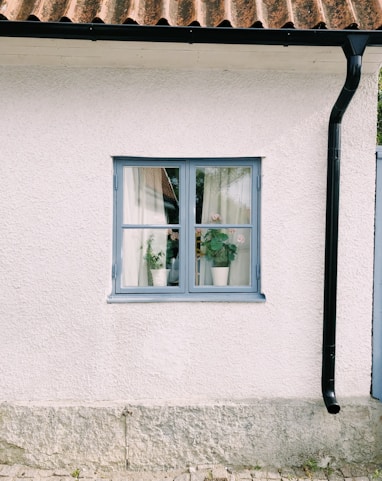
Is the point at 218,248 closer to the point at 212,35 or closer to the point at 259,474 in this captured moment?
the point at 212,35

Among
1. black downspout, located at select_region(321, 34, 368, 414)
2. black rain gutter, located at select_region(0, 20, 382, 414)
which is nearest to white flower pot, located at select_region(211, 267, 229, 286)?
black downspout, located at select_region(321, 34, 368, 414)

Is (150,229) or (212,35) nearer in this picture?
(212,35)

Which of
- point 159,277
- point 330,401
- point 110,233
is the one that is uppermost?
point 110,233

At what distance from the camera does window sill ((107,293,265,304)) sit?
3.50 meters

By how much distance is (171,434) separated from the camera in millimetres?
3498

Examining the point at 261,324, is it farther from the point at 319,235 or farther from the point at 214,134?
the point at 214,134

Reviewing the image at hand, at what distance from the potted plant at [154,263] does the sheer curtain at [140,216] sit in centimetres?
3

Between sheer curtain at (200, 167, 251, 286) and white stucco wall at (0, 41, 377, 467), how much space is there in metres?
0.21

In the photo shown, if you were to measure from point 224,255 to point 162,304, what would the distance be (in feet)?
2.24

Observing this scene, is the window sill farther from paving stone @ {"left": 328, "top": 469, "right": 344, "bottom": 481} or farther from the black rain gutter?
the black rain gutter

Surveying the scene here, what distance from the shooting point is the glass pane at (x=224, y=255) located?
3.67 metres

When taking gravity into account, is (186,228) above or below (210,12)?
below

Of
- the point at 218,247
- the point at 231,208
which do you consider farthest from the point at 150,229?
the point at 231,208

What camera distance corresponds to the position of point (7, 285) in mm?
3500
